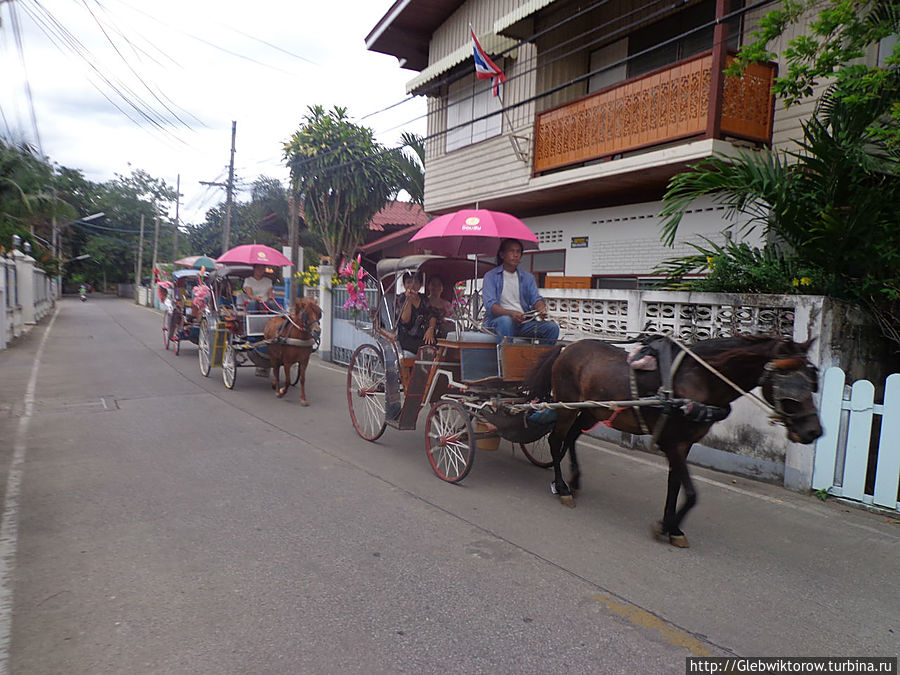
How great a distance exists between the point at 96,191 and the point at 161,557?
71.7m

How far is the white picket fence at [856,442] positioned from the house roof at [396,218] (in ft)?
63.6

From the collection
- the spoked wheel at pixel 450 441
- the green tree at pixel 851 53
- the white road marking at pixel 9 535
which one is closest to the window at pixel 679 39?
the green tree at pixel 851 53

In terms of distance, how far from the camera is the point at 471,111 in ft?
45.5

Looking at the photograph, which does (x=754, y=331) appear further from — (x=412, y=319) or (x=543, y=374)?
(x=412, y=319)

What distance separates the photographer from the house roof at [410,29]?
13984 millimetres

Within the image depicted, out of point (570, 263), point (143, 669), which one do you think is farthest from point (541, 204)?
point (143, 669)

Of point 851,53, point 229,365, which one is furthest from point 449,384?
point 229,365

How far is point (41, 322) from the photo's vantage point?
24.7 meters

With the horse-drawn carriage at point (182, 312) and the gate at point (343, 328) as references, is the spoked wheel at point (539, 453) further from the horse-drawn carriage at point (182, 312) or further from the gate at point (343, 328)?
the horse-drawn carriage at point (182, 312)

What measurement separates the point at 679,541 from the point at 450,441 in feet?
7.11

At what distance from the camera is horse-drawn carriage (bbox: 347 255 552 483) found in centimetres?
545

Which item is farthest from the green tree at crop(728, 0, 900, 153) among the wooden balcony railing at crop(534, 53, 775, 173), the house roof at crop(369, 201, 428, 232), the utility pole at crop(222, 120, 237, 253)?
the utility pole at crop(222, 120, 237, 253)

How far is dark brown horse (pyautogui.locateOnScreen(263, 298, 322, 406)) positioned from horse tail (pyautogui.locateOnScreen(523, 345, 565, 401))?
484 centimetres

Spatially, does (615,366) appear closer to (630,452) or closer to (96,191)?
(630,452)
